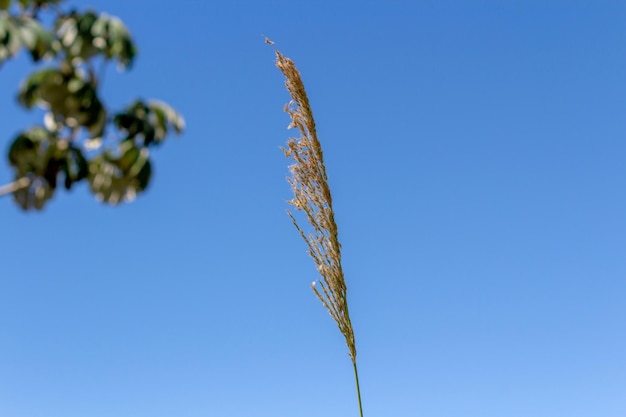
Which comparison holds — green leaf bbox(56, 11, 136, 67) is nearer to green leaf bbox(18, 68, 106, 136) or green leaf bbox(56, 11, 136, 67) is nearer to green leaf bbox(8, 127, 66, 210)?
green leaf bbox(18, 68, 106, 136)

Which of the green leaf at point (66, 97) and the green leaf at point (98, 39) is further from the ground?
the green leaf at point (98, 39)

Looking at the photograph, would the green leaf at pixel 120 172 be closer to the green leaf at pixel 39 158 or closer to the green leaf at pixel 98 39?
the green leaf at pixel 39 158

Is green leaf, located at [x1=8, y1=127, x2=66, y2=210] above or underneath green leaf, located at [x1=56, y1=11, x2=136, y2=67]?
underneath

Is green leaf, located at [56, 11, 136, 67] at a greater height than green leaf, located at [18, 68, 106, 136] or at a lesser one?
greater

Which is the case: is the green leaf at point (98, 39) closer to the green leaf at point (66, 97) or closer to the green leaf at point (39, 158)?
the green leaf at point (66, 97)

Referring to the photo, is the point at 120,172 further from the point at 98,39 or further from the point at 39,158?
the point at 98,39

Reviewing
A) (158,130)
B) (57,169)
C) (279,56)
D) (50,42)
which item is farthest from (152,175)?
(279,56)

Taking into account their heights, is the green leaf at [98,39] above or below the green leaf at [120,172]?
above

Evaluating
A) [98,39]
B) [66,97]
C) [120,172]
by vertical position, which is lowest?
[120,172]

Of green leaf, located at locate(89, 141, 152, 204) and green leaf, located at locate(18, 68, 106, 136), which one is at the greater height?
green leaf, located at locate(18, 68, 106, 136)

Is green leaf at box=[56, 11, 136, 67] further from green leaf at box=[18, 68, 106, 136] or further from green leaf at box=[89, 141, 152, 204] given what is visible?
green leaf at box=[89, 141, 152, 204]

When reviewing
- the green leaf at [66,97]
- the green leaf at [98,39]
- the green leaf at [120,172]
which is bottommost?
the green leaf at [120,172]

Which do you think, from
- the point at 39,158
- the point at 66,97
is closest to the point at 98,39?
the point at 66,97

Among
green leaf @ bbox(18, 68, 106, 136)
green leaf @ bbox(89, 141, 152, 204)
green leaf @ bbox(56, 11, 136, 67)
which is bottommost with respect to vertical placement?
green leaf @ bbox(89, 141, 152, 204)
